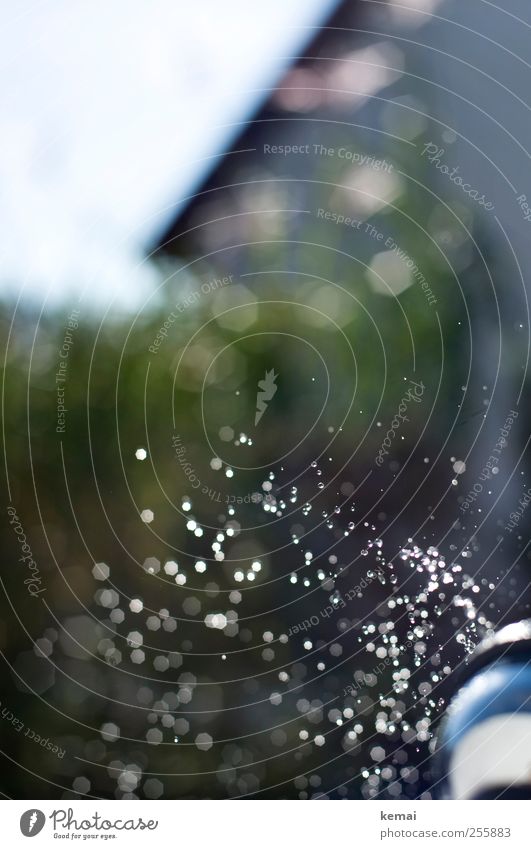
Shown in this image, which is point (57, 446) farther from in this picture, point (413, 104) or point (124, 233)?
point (413, 104)

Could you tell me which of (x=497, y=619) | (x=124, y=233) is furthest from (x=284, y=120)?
(x=497, y=619)

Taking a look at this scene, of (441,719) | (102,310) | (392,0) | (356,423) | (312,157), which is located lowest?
(441,719)

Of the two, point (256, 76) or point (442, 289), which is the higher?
point (256, 76)

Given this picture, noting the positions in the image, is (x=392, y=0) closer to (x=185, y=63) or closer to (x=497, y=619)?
(x=185, y=63)

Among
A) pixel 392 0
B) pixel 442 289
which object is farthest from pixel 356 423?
pixel 392 0

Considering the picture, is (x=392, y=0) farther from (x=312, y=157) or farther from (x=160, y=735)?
(x=160, y=735)

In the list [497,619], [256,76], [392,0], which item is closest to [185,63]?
[256,76]

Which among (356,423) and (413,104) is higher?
(413,104)
